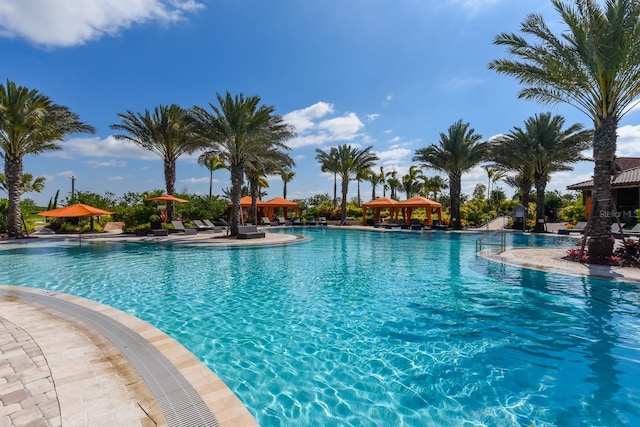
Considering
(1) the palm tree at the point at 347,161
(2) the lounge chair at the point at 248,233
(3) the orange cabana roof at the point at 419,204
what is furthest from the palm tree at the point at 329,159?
(2) the lounge chair at the point at 248,233

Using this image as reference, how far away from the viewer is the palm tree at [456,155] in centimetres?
2872

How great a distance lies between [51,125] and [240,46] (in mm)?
13092

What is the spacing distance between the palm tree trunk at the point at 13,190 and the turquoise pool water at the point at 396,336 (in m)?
12.0

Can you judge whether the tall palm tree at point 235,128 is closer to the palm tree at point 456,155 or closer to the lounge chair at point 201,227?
the lounge chair at point 201,227

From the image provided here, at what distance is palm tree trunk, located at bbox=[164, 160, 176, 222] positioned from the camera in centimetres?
2444

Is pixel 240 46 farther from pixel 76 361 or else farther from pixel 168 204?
A: pixel 76 361

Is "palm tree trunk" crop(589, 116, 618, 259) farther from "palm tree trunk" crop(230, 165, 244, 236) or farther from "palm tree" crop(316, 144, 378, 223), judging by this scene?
"palm tree" crop(316, 144, 378, 223)

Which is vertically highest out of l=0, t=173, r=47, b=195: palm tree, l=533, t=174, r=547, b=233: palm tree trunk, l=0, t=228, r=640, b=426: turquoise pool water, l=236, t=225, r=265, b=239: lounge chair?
l=0, t=173, r=47, b=195: palm tree

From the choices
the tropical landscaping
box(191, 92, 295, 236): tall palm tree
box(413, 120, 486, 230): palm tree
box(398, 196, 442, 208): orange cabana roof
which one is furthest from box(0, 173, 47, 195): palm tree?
box(413, 120, 486, 230): palm tree

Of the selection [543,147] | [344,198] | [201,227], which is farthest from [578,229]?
[201,227]

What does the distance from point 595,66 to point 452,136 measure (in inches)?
745

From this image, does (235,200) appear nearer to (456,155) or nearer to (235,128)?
(235,128)

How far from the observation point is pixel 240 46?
16.9 m

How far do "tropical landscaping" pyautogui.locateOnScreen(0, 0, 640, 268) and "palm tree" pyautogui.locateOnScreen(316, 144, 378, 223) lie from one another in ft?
0.37
